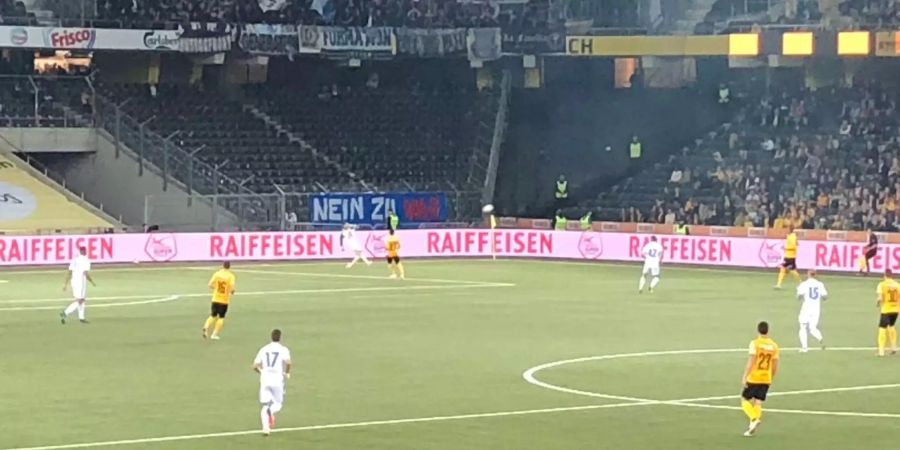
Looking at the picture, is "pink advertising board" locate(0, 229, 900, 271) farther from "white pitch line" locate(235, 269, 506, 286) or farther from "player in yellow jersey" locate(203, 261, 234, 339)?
"player in yellow jersey" locate(203, 261, 234, 339)

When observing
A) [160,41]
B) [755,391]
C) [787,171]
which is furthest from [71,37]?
[755,391]

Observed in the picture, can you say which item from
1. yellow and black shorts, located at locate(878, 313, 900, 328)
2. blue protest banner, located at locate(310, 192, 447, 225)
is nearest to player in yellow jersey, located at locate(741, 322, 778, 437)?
yellow and black shorts, located at locate(878, 313, 900, 328)

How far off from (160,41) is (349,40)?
311 inches

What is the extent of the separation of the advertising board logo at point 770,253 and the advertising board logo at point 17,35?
26.9 metres

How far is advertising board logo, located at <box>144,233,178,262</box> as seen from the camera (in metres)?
62.9

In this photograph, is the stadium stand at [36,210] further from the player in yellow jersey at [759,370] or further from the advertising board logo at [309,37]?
the player in yellow jersey at [759,370]

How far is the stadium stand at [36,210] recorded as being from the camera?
6600 cm

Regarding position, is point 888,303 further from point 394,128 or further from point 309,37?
point 394,128

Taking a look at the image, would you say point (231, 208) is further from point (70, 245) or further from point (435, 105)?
point (435, 105)

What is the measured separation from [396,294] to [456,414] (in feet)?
80.2

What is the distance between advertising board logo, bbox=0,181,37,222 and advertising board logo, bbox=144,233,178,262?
5956 millimetres

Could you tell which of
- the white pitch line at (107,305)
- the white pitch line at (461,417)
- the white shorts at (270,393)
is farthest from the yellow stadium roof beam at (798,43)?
the white shorts at (270,393)

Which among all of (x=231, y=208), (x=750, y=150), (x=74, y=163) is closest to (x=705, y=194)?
(x=750, y=150)

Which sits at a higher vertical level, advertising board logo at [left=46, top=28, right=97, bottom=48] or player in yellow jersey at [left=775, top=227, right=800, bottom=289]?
advertising board logo at [left=46, top=28, right=97, bottom=48]
